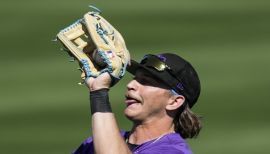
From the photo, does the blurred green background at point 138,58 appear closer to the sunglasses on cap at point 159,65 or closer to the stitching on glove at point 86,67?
the sunglasses on cap at point 159,65

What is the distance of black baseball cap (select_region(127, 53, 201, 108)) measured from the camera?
3.57 m

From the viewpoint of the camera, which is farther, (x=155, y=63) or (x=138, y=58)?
(x=138, y=58)

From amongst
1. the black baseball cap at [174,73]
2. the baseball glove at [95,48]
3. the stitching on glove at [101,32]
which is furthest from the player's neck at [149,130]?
the stitching on glove at [101,32]

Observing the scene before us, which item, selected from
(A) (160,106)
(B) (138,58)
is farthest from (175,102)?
(B) (138,58)

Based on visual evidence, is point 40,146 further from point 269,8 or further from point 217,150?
point 269,8

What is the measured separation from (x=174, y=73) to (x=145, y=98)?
0.55ft

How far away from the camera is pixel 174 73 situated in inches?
141

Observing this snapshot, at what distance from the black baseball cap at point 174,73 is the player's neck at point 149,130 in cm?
14

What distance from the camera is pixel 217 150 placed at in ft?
14.7

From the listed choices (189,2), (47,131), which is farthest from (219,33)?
(47,131)

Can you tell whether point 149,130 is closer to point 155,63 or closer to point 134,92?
point 134,92

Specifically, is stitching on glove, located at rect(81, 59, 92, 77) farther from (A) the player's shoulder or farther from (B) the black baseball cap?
(A) the player's shoulder

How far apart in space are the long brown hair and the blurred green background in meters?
0.85

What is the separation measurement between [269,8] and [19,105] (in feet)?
4.52
